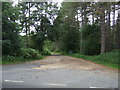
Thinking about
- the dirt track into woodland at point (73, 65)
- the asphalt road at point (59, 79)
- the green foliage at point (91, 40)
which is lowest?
the dirt track into woodland at point (73, 65)

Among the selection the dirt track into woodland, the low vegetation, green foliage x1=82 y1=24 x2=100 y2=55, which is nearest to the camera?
the dirt track into woodland

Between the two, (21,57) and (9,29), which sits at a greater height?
(9,29)

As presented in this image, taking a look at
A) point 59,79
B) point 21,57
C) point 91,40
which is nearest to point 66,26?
point 91,40

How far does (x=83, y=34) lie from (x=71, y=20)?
19.3 feet

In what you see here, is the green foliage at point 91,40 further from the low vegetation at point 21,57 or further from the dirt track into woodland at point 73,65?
the low vegetation at point 21,57

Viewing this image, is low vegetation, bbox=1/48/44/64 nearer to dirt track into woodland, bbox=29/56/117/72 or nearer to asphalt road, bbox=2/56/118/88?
dirt track into woodland, bbox=29/56/117/72

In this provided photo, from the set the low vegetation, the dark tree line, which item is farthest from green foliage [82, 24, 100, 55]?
the low vegetation

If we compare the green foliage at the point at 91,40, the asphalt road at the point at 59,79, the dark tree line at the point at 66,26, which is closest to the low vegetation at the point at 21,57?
the dark tree line at the point at 66,26

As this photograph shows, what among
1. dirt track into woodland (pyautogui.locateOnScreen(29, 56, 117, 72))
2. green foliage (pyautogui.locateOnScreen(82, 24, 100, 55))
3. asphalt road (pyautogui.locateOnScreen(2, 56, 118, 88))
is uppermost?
green foliage (pyautogui.locateOnScreen(82, 24, 100, 55))

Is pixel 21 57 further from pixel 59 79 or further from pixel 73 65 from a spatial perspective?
pixel 59 79

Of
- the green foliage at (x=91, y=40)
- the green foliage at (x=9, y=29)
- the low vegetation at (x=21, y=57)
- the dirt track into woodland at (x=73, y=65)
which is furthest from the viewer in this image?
the green foliage at (x=91, y=40)

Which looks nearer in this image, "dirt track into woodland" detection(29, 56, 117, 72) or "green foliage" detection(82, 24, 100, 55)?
"dirt track into woodland" detection(29, 56, 117, 72)

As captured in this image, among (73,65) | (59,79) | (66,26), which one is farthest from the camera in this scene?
(66,26)

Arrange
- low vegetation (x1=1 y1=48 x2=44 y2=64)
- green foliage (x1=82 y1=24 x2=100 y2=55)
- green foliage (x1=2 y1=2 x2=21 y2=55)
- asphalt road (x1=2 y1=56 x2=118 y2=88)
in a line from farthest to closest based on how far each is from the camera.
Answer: green foliage (x1=82 y1=24 x2=100 y2=55)
green foliage (x1=2 y1=2 x2=21 y2=55)
low vegetation (x1=1 y1=48 x2=44 y2=64)
asphalt road (x1=2 y1=56 x2=118 y2=88)
